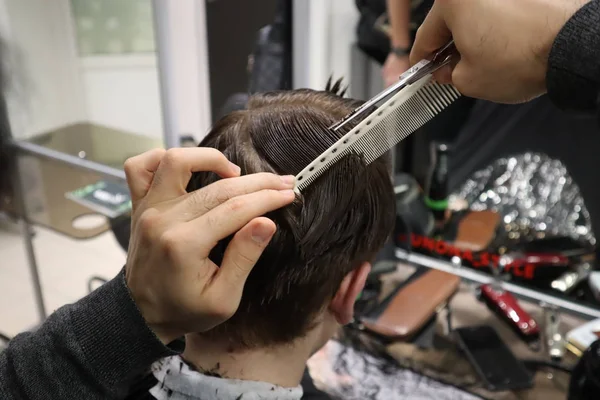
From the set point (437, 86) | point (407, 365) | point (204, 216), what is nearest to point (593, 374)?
point (407, 365)

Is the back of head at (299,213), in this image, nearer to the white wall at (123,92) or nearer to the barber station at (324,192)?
the barber station at (324,192)

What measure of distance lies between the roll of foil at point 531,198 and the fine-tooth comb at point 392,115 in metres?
0.77

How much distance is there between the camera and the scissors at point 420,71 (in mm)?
589

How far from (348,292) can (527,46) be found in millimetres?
364

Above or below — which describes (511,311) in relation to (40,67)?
below

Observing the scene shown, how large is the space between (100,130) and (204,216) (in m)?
1.61

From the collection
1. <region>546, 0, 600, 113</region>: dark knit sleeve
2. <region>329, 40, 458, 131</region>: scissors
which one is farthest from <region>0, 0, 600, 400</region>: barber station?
<region>546, 0, 600, 113</region>: dark knit sleeve

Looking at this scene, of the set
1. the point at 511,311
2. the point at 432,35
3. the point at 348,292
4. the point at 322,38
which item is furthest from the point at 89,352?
the point at 322,38

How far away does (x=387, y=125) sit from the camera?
0.60 meters

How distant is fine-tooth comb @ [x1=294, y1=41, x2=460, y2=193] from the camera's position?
573 millimetres

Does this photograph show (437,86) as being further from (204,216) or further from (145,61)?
(145,61)

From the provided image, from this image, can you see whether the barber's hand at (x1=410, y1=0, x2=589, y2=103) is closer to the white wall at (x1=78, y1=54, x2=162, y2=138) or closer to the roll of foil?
the roll of foil

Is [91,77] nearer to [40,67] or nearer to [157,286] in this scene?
[40,67]

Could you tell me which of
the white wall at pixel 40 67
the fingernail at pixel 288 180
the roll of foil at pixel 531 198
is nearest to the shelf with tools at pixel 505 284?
the roll of foil at pixel 531 198
